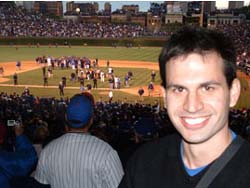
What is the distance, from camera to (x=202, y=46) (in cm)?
198

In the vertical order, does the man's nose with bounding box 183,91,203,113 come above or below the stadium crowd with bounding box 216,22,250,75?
above

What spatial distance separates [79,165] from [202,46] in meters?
1.95

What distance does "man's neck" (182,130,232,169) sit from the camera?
6.58 ft

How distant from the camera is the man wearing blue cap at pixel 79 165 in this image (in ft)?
11.4

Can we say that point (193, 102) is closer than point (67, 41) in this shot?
Yes

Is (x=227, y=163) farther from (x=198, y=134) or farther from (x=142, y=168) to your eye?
(x=142, y=168)

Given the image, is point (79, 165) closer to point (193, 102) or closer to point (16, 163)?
point (16, 163)

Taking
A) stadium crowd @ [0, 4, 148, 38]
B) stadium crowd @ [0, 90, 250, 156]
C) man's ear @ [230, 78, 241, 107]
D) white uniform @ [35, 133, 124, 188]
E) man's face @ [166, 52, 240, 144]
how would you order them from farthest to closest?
stadium crowd @ [0, 4, 148, 38] < stadium crowd @ [0, 90, 250, 156] < white uniform @ [35, 133, 124, 188] < man's ear @ [230, 78, 241, 107] < man's face @ [166, 52, 240, 144]

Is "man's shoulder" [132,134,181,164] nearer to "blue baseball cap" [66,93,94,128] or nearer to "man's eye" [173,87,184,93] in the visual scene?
"man's eye" [173,87,184,93]

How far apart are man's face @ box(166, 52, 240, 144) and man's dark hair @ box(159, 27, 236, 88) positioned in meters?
0.03

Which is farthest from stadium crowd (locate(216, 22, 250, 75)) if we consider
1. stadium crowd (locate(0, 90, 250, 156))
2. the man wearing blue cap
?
the man wearing blue cap

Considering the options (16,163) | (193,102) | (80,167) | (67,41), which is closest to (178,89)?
(193,102)

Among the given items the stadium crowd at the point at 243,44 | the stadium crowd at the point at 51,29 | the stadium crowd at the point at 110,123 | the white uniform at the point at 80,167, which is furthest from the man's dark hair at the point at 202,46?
the stadium crowd at the point at 51,29

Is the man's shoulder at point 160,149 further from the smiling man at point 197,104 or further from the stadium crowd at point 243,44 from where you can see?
the stadium crowd at point 243,44
